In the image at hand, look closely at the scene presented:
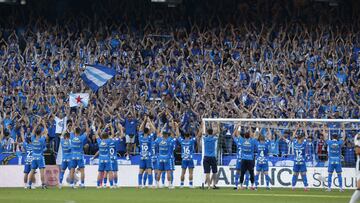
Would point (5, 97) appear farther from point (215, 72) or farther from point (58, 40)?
point (215, 72)

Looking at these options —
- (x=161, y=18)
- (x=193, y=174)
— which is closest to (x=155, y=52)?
(x=161, y=18)

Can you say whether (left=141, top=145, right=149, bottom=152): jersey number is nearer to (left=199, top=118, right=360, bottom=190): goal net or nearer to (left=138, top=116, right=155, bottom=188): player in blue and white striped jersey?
(left=138, top=116, right=155, bottom=188): player in blue and white striped jersey

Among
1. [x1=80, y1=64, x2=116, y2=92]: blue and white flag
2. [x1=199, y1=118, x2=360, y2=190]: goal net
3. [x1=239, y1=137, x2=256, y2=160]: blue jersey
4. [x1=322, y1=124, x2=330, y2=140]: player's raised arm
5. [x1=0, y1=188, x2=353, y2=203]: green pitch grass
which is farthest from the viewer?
[x1=80, y1=64, x2=116, y2=92]: blue and white flag

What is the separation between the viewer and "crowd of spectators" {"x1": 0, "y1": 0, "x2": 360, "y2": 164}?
35719mm

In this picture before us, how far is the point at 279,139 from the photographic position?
1255 inches

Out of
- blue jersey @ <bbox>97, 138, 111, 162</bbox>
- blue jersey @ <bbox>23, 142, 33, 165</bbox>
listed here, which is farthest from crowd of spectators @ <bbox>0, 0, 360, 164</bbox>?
blue jersey @ <bbox>23, 142, 33, 165</bbox>

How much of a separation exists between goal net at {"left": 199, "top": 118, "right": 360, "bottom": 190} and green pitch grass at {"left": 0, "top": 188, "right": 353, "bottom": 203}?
2206mm

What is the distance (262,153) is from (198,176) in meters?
2.87

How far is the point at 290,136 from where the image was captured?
105 feet

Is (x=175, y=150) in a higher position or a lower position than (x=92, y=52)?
lower

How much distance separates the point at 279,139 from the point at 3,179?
9936mm

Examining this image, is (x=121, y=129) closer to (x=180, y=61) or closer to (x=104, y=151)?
(x=104, y=151)

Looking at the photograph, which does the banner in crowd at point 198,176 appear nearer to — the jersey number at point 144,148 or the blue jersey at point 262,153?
the blue jersey at point 262,153

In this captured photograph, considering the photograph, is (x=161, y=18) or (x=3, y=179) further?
(x=161, y=18)
